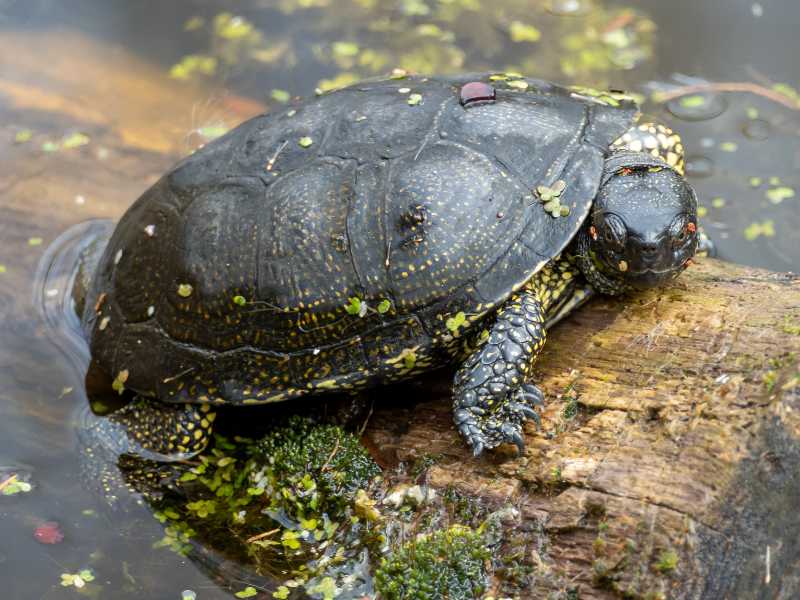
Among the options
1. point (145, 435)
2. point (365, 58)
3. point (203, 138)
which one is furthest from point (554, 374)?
point (365, 58)

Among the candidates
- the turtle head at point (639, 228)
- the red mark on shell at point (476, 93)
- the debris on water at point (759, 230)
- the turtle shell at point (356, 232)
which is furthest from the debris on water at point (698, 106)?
the red mark on shell at point (476, 93)

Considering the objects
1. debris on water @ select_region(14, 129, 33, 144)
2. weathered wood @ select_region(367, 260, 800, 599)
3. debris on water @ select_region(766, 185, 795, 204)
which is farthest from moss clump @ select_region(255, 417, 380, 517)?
debris on water @ select_region(766, 185, 795, 204)

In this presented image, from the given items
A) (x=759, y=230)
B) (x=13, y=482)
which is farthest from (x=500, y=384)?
(x=759, y=230)

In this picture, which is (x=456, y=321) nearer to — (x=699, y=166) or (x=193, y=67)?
(x=699, y=166)

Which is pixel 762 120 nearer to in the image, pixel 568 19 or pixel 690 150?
A: pixel 690 150

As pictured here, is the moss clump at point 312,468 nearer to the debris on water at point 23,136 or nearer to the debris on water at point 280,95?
the debris on water at point 23,136

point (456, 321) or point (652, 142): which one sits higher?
point (652, 142)

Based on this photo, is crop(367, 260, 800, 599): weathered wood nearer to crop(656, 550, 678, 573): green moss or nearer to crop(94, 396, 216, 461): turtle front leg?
crop(656, 550, 678, 573): green moss
